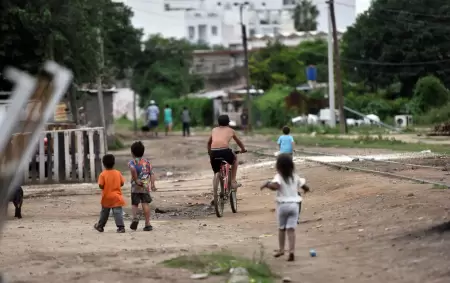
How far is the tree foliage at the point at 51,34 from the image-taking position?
29.8m

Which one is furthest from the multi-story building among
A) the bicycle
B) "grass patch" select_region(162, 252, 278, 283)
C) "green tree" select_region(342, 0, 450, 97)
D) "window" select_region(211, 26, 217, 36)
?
"grass patch" select_region(162, 252, 278, 283)

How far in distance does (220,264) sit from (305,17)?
408 ft

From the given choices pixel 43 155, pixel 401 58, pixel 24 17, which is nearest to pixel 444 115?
pixel 401 58

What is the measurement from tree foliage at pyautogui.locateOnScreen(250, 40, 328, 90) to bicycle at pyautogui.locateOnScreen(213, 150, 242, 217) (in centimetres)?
6314

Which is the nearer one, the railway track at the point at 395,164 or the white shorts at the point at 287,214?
the white shorts at the point at 287,214

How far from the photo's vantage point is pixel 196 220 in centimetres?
1587

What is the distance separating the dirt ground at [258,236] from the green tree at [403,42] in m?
47.3

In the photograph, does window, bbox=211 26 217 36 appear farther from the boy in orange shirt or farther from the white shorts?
the white shorts

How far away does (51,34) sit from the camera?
30.0 m

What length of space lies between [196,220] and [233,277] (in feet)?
21.3

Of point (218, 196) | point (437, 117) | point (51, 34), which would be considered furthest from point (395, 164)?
point (437, 117)

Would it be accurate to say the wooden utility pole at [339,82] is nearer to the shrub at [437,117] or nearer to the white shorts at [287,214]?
the shrub at [437,117]

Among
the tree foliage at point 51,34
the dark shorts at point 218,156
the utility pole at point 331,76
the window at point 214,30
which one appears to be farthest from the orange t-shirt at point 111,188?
the window at point 214,30

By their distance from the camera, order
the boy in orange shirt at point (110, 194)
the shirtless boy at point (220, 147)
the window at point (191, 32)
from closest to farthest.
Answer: the boy in orange shirt at point (110, 194)
the shirtless boy at point (220, 147)
the window at point (191, 32)
